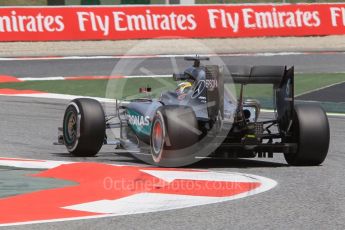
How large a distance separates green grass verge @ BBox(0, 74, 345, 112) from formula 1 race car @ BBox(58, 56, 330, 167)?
954cm

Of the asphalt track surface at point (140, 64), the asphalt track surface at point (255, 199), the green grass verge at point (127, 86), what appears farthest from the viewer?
the asphalt track surface at point (140, 64)

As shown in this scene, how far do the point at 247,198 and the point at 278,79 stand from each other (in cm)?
292

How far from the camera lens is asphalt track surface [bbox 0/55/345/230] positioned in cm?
852

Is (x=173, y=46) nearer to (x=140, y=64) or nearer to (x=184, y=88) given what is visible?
(x=140, y=64)

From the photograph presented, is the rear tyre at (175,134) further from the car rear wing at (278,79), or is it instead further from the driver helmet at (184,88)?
the driver helmet at (184,88)

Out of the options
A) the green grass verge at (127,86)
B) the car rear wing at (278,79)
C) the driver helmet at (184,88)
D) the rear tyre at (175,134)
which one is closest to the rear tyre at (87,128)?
the driver helmet at (184,88)

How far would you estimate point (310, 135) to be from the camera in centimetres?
1212

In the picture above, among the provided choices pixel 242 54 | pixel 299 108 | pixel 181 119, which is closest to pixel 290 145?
pixel 299 108

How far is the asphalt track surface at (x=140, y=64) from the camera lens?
28.1 meters

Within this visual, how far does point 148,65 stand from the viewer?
2991cm

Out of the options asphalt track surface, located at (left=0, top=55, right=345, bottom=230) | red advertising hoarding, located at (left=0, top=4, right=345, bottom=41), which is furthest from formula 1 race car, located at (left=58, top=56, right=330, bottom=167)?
red advertising hoarding, located at (left=0, top=4, right=345, bottom=41)

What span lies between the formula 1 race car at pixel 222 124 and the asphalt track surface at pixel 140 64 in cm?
1477

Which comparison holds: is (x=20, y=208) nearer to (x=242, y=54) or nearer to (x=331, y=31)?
(x=242, y=54)

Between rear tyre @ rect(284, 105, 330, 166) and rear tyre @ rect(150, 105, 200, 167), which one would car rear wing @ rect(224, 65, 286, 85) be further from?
rear tyre @ rect(150, 105, 200, 167)
